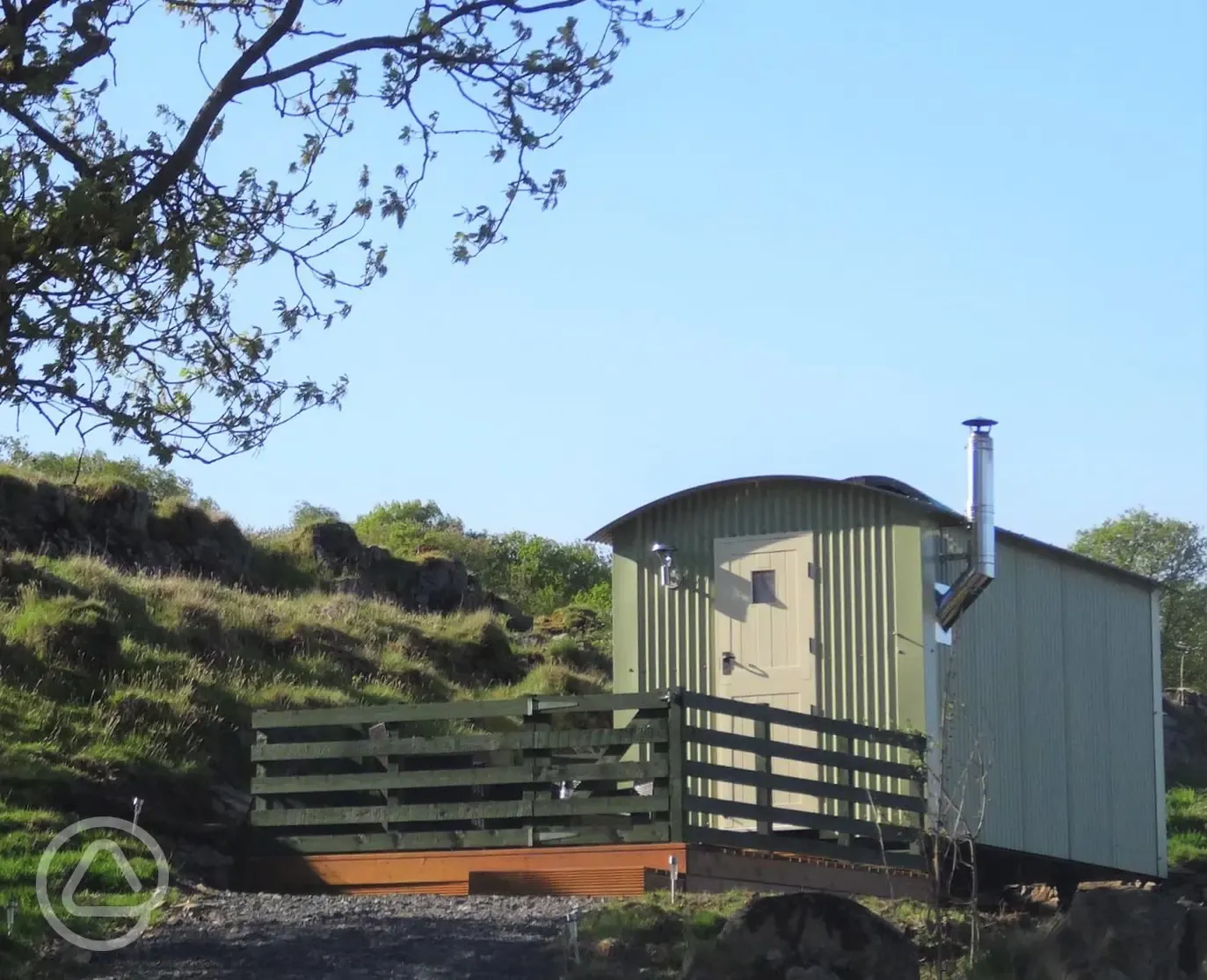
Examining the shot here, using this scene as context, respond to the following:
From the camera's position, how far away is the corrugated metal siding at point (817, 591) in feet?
49.1

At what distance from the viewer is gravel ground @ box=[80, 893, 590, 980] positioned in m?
9.53

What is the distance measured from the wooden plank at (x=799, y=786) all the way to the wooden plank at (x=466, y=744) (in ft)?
A: 1.40

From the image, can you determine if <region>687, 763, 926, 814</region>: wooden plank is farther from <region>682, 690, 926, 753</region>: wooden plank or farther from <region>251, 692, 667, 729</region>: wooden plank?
<region>251, 692, 667, 729</region>: wooden plank


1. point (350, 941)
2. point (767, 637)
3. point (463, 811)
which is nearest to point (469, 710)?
point (463, 811)

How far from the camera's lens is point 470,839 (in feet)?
42.9

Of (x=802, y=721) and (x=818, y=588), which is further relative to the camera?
(x=818, y=588)

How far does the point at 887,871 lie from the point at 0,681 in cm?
792

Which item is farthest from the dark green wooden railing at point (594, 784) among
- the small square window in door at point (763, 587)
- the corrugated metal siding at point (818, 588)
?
the small square window in door at point (763, 587)

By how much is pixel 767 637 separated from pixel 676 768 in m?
3.25

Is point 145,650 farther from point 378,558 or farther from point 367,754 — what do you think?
point 378,558

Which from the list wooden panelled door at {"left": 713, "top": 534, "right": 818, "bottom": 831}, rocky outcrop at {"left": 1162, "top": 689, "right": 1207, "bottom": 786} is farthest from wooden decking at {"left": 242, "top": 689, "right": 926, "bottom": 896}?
rocky outcrop at {"left": 1162, "top": 689, "right": 1207, "bottom": 786}

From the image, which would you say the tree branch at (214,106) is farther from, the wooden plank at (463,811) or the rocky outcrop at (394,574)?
the rocky outcrop at (394,574)

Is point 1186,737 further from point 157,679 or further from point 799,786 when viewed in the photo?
point 157,679

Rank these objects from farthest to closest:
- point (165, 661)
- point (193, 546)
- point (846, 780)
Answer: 1. point (193, 546)
2. point (165, 661)
3. point (846, 780)
